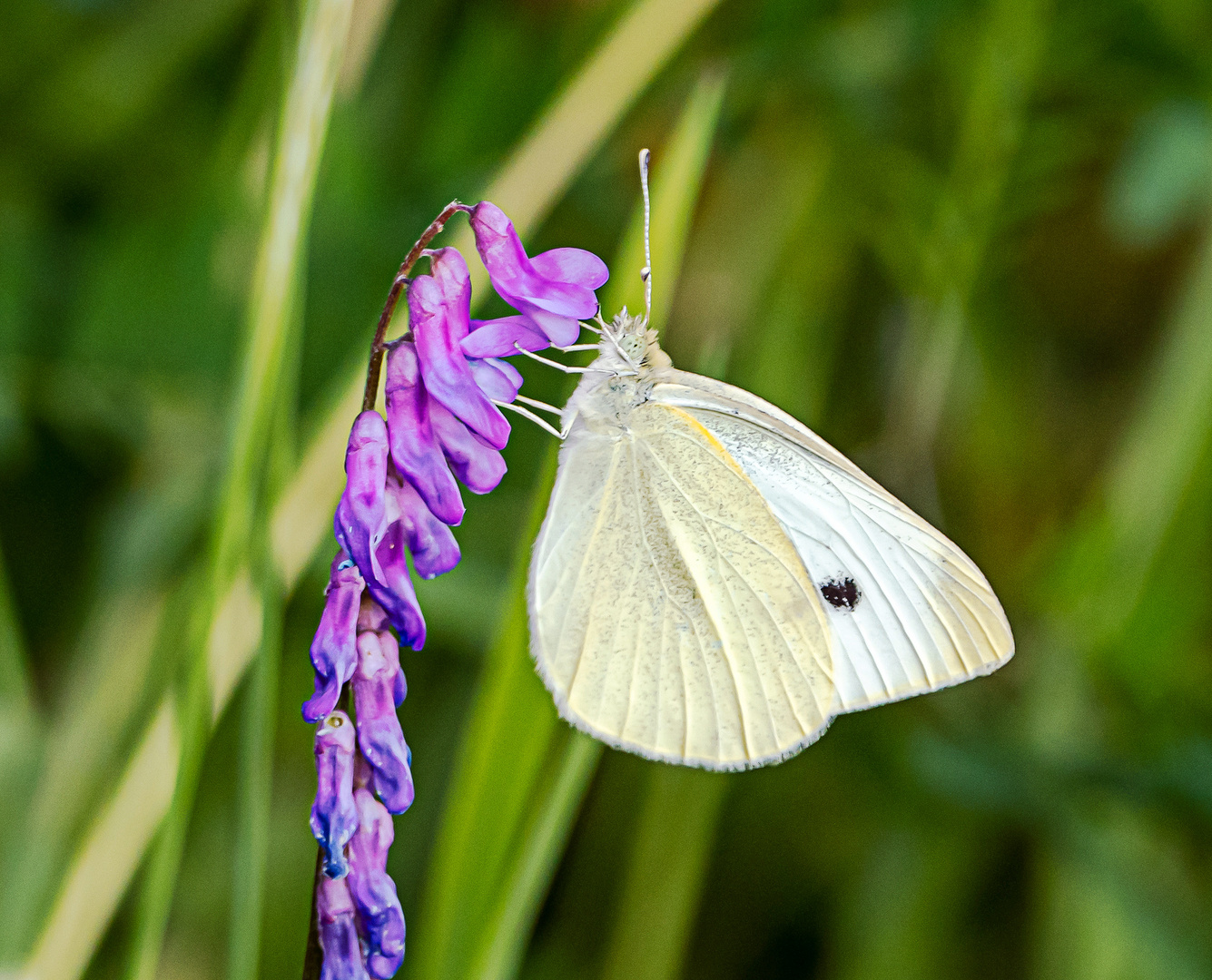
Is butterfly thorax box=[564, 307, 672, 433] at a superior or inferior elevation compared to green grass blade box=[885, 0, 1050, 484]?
inferior

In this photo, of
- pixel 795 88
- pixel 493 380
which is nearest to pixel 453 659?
pixel 493 380

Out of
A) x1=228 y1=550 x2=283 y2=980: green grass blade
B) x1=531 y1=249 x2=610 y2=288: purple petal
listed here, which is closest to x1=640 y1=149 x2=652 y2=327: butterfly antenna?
x1=531 y1=249 x2=610 y2=288: purple petal

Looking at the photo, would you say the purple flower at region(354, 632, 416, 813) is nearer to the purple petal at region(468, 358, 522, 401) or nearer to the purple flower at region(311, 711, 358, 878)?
the purple flower at region(311, 711, 358, 878)

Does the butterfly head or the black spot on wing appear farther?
the black spot on wing

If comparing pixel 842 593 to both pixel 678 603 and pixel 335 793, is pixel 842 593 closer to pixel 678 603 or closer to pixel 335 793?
pixel 678 603

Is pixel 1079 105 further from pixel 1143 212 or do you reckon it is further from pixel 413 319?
pixel 413 319

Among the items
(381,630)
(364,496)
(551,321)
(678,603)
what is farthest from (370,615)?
(678,603)
